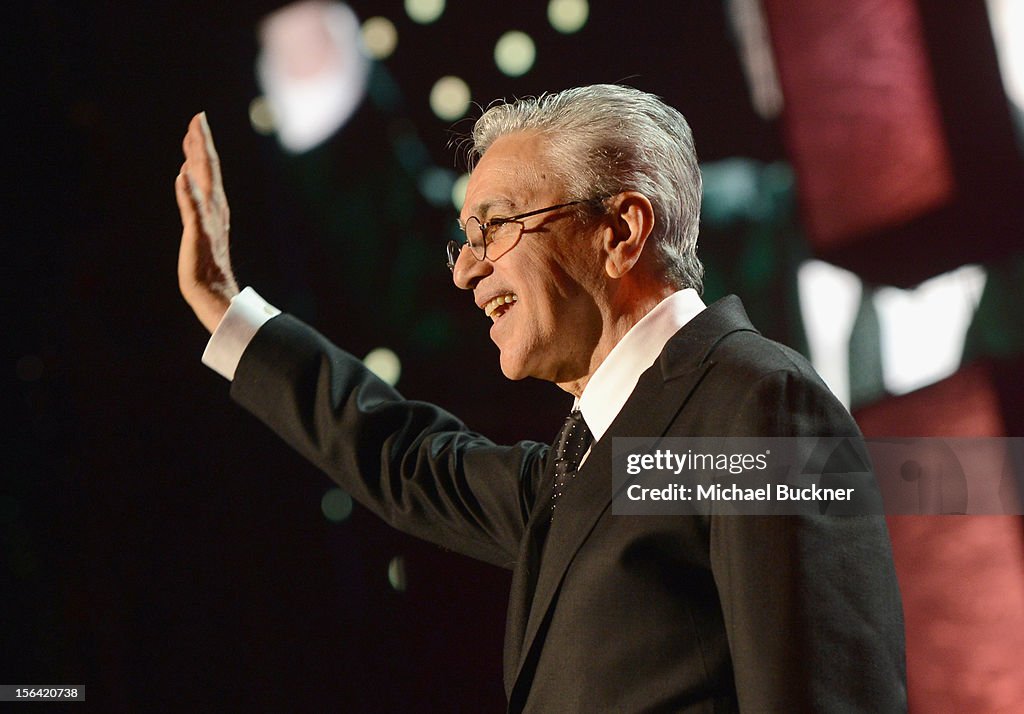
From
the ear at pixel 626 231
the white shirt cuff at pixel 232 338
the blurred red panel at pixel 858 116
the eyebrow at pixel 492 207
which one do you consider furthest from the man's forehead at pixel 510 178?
the blurred red panel at pixel 858 116

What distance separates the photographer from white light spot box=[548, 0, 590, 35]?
1688 mm

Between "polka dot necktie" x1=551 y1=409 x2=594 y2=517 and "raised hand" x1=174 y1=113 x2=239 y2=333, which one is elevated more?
"raised hand" x1=174 y1=113 x2=239 y2=333

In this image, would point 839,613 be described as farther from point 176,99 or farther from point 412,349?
point 176,99

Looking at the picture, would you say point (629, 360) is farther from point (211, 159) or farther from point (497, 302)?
point (211, 159)

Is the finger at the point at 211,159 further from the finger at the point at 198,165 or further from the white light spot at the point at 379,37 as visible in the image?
the white light spot at the point at 379,37

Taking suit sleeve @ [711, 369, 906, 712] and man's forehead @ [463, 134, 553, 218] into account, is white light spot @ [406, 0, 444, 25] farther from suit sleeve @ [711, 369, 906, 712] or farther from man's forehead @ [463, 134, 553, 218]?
suit sleeve @ [711, 369, 906, 712]

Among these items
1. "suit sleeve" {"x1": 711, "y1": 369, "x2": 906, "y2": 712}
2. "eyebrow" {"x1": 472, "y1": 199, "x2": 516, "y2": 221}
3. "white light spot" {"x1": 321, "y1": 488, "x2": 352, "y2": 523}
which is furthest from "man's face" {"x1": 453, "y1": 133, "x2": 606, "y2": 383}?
"white light spot" {"x1": 321, "y1": 488, "x2": 352, "y2": 523}

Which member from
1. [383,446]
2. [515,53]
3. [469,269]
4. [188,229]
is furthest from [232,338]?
[515,53]

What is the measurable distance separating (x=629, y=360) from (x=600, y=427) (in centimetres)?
9

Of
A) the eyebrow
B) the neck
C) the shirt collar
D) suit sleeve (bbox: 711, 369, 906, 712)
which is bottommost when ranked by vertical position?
suit sleeve (bbox: 711, 369, 906, 712)

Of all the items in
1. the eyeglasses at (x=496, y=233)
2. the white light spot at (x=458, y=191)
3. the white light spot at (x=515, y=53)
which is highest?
the white light spot at (x=515, y=53)

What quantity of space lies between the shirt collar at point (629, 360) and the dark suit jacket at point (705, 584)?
0.05 meters

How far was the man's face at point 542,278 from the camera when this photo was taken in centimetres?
125

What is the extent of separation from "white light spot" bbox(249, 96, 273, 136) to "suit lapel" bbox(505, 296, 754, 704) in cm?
94
